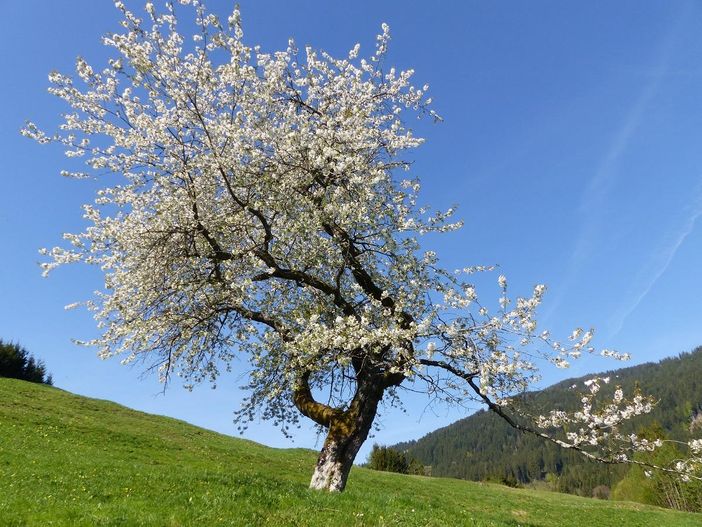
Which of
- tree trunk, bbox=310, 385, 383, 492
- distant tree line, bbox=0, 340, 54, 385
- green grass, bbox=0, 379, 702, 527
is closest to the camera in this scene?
green grass, bbox=0, 379, 702, 527

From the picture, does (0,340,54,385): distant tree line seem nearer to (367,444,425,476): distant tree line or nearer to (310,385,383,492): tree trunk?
(367,444,425,476): distant tree line

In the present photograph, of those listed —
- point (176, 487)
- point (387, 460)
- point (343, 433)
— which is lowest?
point (176, 487)

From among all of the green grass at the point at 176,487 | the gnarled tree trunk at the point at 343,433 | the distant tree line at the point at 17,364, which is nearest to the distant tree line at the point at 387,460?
the green grass at the point at 176,487

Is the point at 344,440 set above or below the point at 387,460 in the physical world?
below

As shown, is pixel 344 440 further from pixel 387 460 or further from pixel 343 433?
pixel 387 460

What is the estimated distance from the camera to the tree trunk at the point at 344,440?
14562 mm

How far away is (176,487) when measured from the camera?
14141 mm

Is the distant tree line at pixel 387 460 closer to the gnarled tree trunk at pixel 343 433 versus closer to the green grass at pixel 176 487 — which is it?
the green grass at pixel 176 487

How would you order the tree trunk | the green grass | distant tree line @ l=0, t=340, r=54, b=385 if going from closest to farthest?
1. the green grass
2. the tree trunk
3. distant tree line @ l=0, t=340, r=54, b=385

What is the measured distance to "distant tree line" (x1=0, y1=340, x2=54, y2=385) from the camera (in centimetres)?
6400

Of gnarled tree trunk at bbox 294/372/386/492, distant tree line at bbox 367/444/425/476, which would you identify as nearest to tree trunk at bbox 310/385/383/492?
gnarled tree trunk at bbox 294/372/386/492

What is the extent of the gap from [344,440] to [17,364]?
68.3 metres

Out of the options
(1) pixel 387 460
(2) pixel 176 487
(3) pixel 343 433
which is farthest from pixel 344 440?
(1) pixel 387 460

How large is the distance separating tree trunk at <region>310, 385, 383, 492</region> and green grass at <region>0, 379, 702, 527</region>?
706mm
